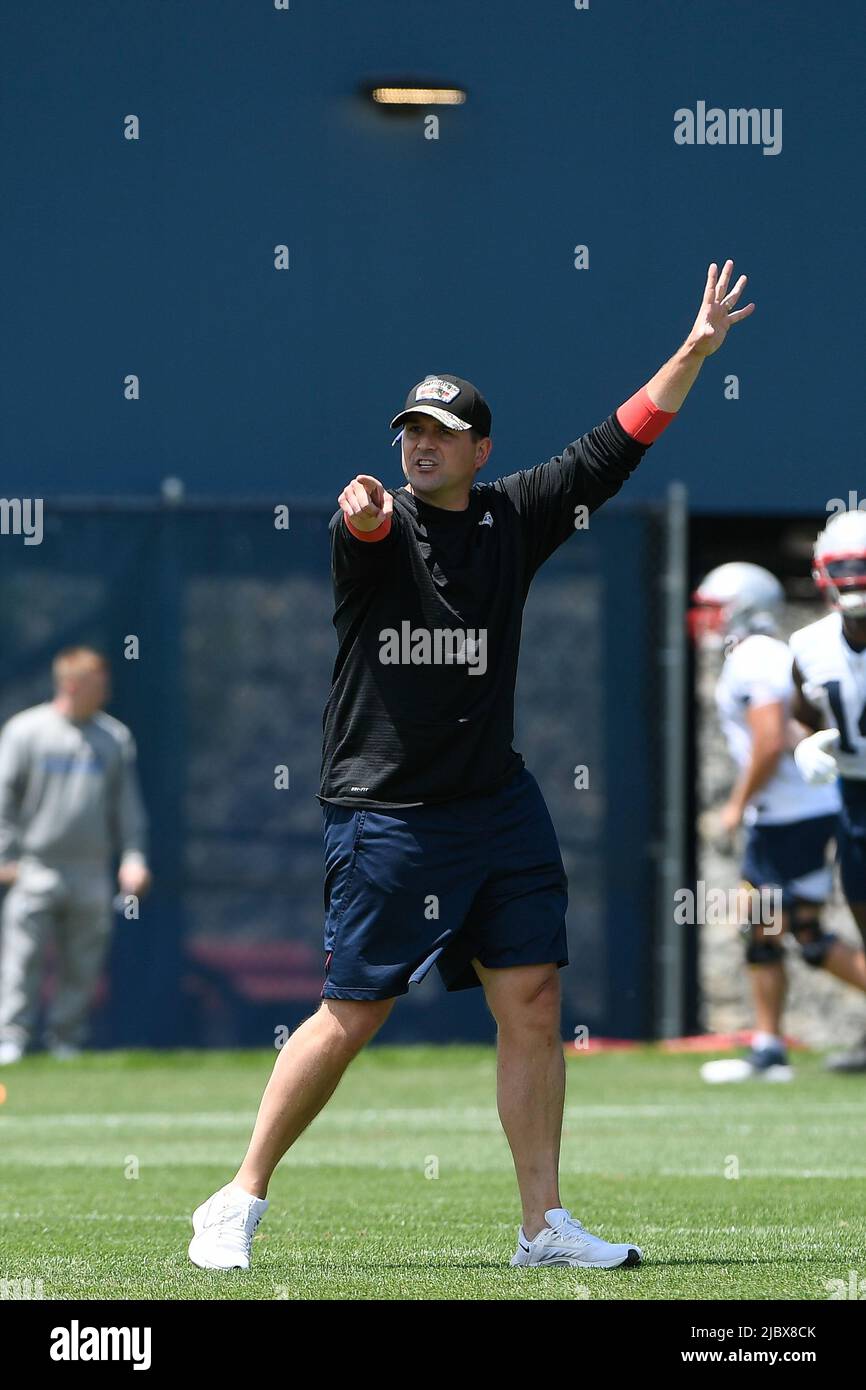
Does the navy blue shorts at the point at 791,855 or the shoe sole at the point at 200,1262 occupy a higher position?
the navy blue shorts at the point at 791,855

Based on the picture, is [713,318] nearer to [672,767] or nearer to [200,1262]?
[200,1262]

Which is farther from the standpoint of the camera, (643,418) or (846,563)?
(846,563)

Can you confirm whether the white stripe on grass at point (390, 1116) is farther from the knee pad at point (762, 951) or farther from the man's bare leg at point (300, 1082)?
the man's bare leg at point (300, 1082)

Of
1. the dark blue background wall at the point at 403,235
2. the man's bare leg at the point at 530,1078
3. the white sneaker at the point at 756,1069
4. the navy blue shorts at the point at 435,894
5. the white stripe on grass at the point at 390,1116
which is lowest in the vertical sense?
the white stripe on grass at the point at 390,1116

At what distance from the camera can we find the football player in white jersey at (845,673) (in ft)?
30.9

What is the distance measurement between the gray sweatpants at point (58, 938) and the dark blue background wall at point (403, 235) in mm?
2636

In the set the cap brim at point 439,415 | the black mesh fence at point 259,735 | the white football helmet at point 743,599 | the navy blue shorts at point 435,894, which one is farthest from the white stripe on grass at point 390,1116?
the cap brim at point 439,415

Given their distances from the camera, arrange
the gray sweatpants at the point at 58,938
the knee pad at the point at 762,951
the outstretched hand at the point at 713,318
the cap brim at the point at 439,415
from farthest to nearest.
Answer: the gray sweatpants at the point at 58,938
the knee pad at the point at 762,951
the outstretched hand at the point at 713,318
the cap brim at the point at 439,415

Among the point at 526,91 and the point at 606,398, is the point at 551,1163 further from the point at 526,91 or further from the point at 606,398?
the point at 526,91

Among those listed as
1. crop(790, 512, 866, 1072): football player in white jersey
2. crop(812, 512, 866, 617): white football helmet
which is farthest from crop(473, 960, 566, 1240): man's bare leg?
crop(812, 512, 866, 617): white football helmet

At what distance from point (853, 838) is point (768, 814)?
2.09m

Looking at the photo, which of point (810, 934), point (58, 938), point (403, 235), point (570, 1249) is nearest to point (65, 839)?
point (58, 938)

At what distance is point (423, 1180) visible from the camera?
7512 millimetres

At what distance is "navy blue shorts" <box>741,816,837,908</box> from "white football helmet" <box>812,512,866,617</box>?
2.35m
